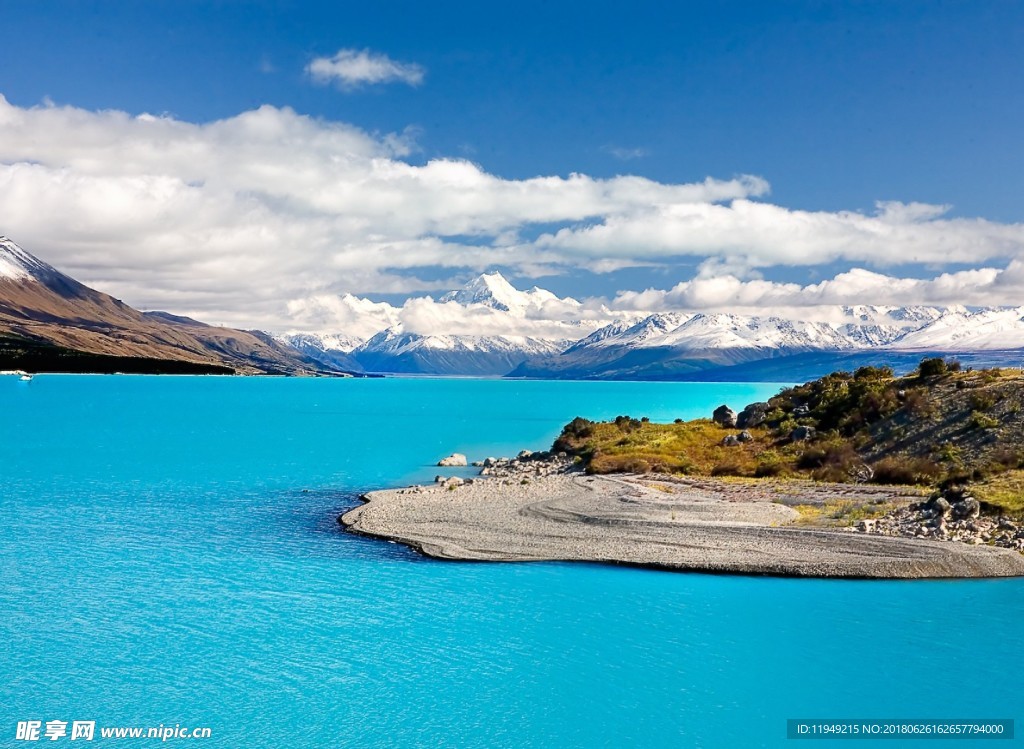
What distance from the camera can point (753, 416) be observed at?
310 feet

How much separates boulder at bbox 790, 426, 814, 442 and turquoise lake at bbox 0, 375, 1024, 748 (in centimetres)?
4228

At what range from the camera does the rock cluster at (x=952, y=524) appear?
45.1 metres

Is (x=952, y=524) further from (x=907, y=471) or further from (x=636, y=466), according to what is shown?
(x=636, y=466)

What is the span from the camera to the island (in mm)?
44281

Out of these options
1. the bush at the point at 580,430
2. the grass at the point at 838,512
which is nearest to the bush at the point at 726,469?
the grass at the point at 838,512

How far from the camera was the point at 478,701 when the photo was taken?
28562mm

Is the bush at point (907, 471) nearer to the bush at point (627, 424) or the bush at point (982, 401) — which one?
the bush at point (982, 401)

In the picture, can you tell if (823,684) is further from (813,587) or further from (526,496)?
(526,496)

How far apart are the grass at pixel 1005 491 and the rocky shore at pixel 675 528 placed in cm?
289

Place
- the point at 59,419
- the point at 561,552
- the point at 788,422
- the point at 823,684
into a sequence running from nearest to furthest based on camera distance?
the point at 823,684 → the point at 561,552 → the point at 788,422 → the point at 59,419

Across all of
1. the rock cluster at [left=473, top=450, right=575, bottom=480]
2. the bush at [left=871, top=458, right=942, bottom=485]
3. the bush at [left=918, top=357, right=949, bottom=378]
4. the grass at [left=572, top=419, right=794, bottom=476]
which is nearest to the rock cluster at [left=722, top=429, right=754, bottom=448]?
the grass at [left=572, top=419, right=794, bottom=476]

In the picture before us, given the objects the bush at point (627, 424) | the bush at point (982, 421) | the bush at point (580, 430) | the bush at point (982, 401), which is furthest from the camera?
the bush at point (627, 424)

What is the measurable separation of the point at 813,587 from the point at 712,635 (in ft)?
27.5

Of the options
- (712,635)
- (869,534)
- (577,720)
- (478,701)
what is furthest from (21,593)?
(869,534)
